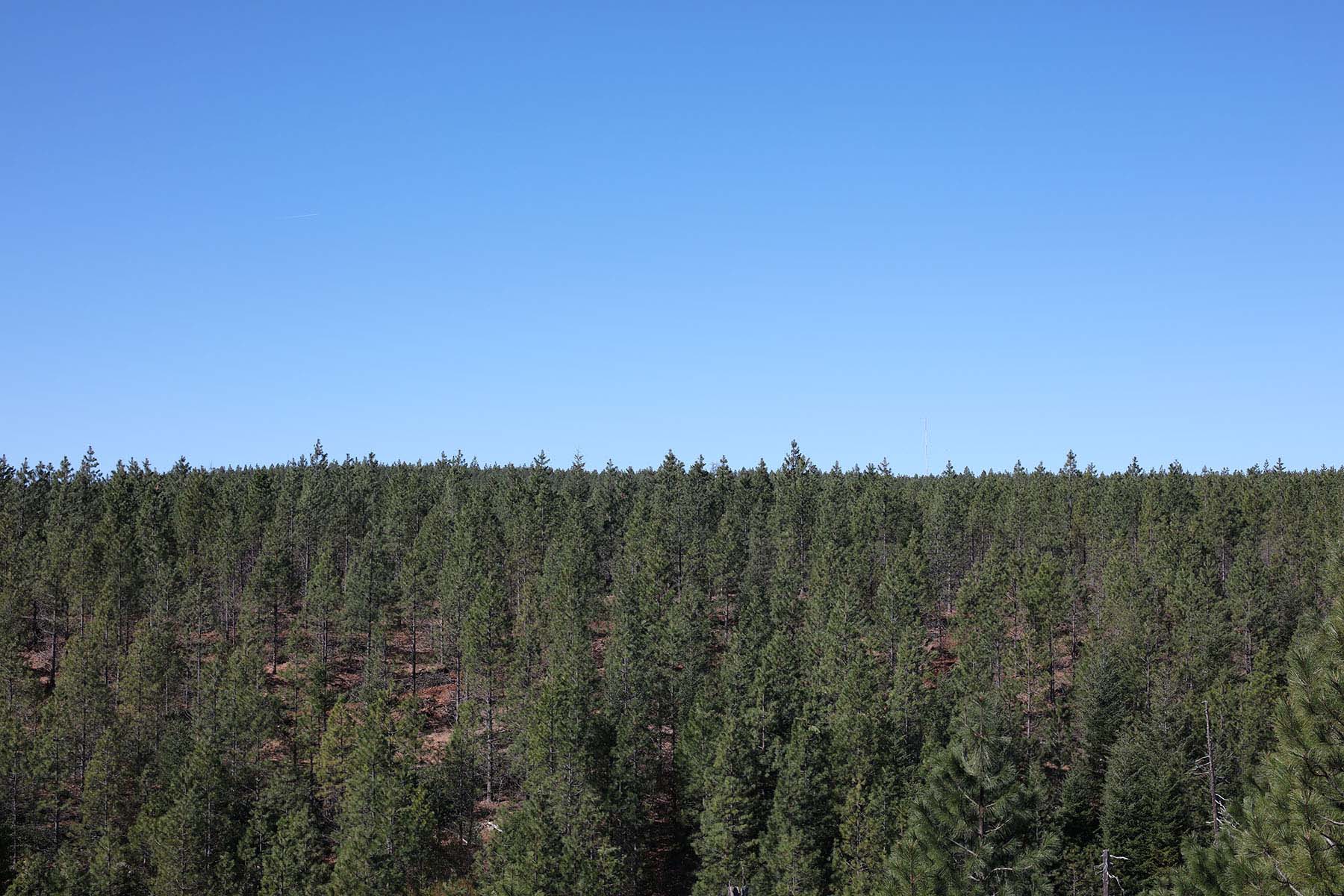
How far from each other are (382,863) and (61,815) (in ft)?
121

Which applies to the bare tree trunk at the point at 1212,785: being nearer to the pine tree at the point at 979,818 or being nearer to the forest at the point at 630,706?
the forest at the point at 630,706

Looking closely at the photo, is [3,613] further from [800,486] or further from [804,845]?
[800,486]

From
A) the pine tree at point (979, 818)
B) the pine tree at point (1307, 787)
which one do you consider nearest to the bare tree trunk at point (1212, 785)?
the pine tree at point (979, 818)

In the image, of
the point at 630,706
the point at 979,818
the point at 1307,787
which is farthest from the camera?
the point at 630,706

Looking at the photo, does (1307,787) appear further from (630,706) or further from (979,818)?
(630,706)

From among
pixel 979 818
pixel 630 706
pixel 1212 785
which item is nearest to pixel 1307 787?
pixel 979 818

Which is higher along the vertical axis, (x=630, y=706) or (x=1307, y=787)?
(x=1307, y=787)

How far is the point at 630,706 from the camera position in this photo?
71.8 m

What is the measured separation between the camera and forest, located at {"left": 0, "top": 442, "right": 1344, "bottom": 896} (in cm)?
5975

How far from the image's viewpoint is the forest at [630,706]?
59.8 m

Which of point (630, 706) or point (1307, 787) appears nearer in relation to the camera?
point (1307, 787)

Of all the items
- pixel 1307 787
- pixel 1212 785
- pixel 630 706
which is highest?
pixel 1307 787

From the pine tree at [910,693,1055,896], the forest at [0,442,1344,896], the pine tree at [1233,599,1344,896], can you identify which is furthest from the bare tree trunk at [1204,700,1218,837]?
the pine tree at [1233,599,1344,896]

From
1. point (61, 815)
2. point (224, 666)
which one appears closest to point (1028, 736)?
point (224, 666)
